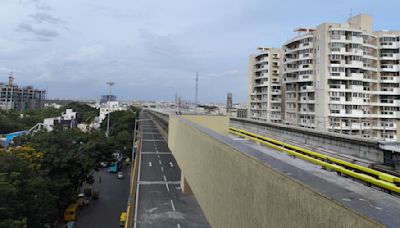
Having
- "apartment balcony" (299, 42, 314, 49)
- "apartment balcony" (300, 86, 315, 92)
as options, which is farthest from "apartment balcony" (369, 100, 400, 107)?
"apartment balcony" (299, 42, 314, 49)

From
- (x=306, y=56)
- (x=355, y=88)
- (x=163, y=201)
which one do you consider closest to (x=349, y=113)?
(x=355, y=88)

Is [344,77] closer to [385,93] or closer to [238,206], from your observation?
[385,93]

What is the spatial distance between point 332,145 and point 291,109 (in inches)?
1083

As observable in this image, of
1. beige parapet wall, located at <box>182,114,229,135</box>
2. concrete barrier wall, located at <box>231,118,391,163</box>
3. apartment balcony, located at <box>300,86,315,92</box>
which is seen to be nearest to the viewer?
concrete barrier wall, located at <box>231,118,391,163</box>

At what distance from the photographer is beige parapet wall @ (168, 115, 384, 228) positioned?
251 cm

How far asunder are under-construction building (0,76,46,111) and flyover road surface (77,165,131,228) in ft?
284

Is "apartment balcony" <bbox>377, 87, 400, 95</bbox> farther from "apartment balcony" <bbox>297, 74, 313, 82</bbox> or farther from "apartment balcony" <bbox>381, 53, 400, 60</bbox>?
"apartment balcony" <bbox>297, 74, 313, 82</bbox>

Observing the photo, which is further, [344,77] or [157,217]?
[344,77]

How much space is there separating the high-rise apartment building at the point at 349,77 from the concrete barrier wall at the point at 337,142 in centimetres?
1703

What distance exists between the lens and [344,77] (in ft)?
98.2

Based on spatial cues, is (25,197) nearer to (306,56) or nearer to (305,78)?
(305,78)

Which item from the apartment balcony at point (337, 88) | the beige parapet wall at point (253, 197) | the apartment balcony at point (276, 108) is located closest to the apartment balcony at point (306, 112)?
the apartment balcony at point (337, 88)

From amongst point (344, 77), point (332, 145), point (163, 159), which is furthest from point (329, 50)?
point (332, 145)

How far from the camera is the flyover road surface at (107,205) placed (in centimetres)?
1912
